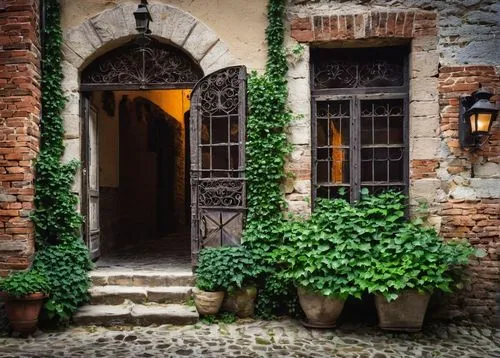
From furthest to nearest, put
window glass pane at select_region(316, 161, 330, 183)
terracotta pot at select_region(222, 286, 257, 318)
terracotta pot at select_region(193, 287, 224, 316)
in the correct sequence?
window glass pane at select_region(316, 161, 330, 183) → terracotta pot at select_region(222, 286, 257, 318) → terracotta pot at select_region(193, 287, 224, 316)

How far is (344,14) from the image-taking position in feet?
16.0

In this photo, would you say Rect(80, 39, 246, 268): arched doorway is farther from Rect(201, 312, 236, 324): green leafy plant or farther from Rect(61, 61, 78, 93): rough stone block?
Rect(201, 312, 236, 324): green leafy plant

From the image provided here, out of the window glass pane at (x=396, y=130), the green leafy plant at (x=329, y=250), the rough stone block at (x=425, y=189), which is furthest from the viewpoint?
the window glass pane at (x=396, y=130)

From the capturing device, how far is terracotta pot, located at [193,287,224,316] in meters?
4.47

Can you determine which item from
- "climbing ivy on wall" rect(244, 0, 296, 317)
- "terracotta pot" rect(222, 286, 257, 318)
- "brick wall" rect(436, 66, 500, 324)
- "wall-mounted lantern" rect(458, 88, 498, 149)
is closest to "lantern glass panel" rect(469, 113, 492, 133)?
"wall-mounted lantern" rect(458, 88, 498, 149)

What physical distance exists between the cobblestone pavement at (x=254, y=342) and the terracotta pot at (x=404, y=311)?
96 mm

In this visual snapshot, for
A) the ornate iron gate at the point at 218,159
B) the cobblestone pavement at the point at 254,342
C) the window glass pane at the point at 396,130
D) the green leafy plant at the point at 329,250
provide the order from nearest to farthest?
the cobblestone pavement at the point at 254,342 → the green leafy plant at the point at 329,250 → the ornate iron gate at the point at 218,159 → the window glass pane at the point at 396,130

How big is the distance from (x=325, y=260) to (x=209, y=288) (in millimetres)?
1358

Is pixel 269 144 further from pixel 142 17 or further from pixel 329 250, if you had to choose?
pixel 142 17

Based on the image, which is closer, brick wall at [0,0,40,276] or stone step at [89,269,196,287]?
brick wall at [0,0,40,276]

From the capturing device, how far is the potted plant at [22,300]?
411 cm

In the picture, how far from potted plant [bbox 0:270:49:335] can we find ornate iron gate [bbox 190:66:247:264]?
1774mm

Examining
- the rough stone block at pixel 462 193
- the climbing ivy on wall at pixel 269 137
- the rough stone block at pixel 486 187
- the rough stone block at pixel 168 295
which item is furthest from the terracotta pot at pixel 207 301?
the rough stone block at pixel 486 187

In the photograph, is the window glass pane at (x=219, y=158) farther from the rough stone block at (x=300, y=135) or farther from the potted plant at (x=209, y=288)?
the potted plant at (x=209, y=288)
